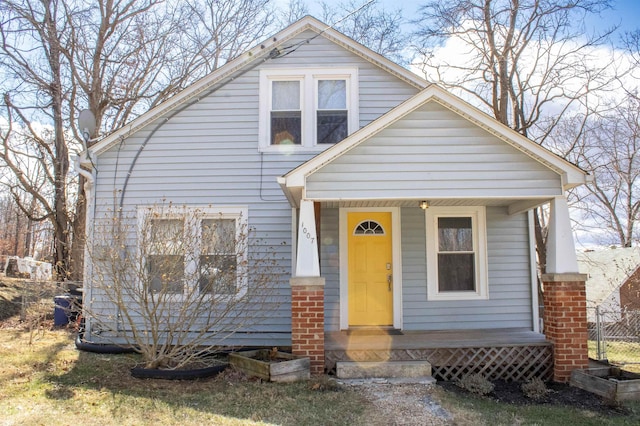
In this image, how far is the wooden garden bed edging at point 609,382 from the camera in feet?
18.9

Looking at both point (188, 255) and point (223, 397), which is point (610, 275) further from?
point (223, 397)

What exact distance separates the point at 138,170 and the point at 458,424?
6.59m

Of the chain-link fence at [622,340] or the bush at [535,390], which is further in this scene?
the chain-link fence at [622,340]

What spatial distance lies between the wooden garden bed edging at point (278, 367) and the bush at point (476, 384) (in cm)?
203

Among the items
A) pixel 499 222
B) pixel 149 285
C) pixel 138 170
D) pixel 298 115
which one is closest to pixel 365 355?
pixel 149 285

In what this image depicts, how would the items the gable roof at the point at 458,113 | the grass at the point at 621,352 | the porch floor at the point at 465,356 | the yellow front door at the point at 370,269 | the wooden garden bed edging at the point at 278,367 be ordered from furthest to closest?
1. the grass at the point at 621,352
2. the yellow front door at the point at 370,269
3. the porch floor at the point at 465,356
4. the gable roof at the point at 458,113
5. the wooden garden bed edging at the point at 278,367

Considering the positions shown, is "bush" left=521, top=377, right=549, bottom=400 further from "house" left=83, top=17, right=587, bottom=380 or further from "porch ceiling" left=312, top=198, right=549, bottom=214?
"porch ceiling" left=312, top=198, right=549, bottom=214

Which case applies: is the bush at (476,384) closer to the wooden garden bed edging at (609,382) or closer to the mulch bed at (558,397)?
the mulch bed at (558,397)

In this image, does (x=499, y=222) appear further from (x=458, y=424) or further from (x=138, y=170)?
(x=138, y=170)

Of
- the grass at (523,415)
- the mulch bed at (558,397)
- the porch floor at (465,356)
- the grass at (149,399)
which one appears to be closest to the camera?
the grass at (149,399)

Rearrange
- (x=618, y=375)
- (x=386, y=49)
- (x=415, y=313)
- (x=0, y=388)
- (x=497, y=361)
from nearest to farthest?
1. (x=0, y=388)
2. (x=618, y=375)
3. (x=497, y=361)
4. (x=415, y=313)
5. (x=386, y=49)

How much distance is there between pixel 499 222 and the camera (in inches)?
340

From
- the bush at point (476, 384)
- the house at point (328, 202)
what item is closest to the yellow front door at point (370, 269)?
the house at point (328, 202)

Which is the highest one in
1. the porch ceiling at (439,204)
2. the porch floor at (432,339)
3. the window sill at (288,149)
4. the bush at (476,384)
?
the window sill at (288,149)
